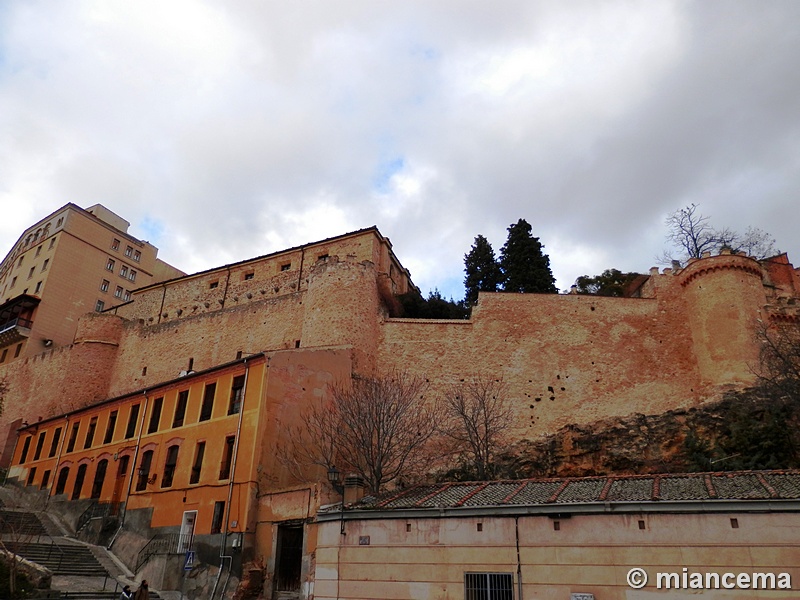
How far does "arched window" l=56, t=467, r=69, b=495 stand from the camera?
3039 cm

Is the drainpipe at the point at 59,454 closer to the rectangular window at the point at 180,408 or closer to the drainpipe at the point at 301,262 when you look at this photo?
the rectangular window at the point at 180,408

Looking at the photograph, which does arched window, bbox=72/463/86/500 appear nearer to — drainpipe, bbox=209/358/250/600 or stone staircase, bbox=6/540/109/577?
stone staircase, bbox=6/540/109/577

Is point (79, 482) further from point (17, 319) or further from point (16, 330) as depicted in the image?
point (17, 319)

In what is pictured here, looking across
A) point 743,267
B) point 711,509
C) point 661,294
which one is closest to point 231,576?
point 711,509

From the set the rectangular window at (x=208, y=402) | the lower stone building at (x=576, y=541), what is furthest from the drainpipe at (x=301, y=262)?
the lower stone building at (x=576, y=541)

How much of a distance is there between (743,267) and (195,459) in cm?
2729

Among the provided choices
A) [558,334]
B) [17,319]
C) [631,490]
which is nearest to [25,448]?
[17,319]

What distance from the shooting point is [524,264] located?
39000mm

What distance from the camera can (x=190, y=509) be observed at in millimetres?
23406

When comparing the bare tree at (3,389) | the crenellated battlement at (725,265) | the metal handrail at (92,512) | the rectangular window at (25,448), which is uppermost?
the crenellated battlement at (725,265)

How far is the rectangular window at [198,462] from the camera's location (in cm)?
2415

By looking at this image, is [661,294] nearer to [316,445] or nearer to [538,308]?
[538,308]

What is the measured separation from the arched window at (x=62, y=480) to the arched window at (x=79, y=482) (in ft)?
3.37

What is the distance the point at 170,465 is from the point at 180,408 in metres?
2.54
